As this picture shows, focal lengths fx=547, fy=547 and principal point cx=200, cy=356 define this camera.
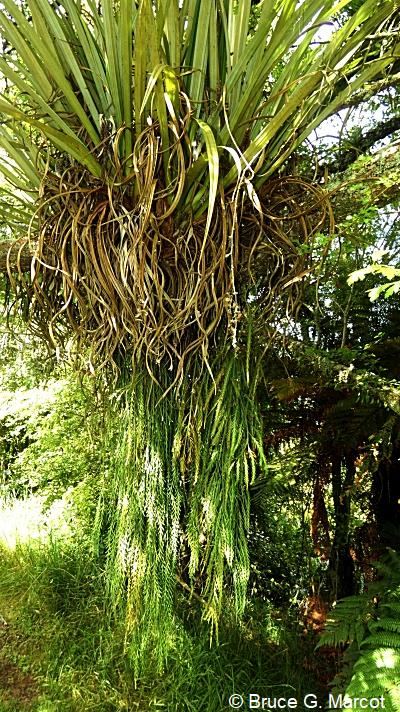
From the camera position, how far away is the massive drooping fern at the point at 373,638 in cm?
111

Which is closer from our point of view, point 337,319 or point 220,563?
point 220,563

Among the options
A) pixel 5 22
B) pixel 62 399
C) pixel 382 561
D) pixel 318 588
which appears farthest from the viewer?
pixel 62 399

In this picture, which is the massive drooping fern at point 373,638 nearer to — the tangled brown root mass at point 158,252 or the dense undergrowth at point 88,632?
the dense undergrowth at point 88,632

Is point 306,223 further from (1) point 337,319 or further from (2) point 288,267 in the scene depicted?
(1) point 337,319

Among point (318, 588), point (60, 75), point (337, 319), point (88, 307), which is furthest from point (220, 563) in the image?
point (318, 588)

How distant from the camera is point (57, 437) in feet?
8.49

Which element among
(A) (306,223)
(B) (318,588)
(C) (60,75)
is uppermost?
(C) (60,75)

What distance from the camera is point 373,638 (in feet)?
4.00

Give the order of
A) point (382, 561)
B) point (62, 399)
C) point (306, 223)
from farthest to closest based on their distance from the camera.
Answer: point (62, 399)
point (382, 561)
point (306, 223)

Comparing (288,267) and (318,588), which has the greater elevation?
(288,267)

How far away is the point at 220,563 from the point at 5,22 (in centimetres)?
82

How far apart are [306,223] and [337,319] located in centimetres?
98

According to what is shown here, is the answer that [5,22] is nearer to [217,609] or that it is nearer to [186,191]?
[186,191]

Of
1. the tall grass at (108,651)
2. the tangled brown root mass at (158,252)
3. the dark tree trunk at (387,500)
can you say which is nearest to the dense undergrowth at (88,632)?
the tall grass at (108,651)
